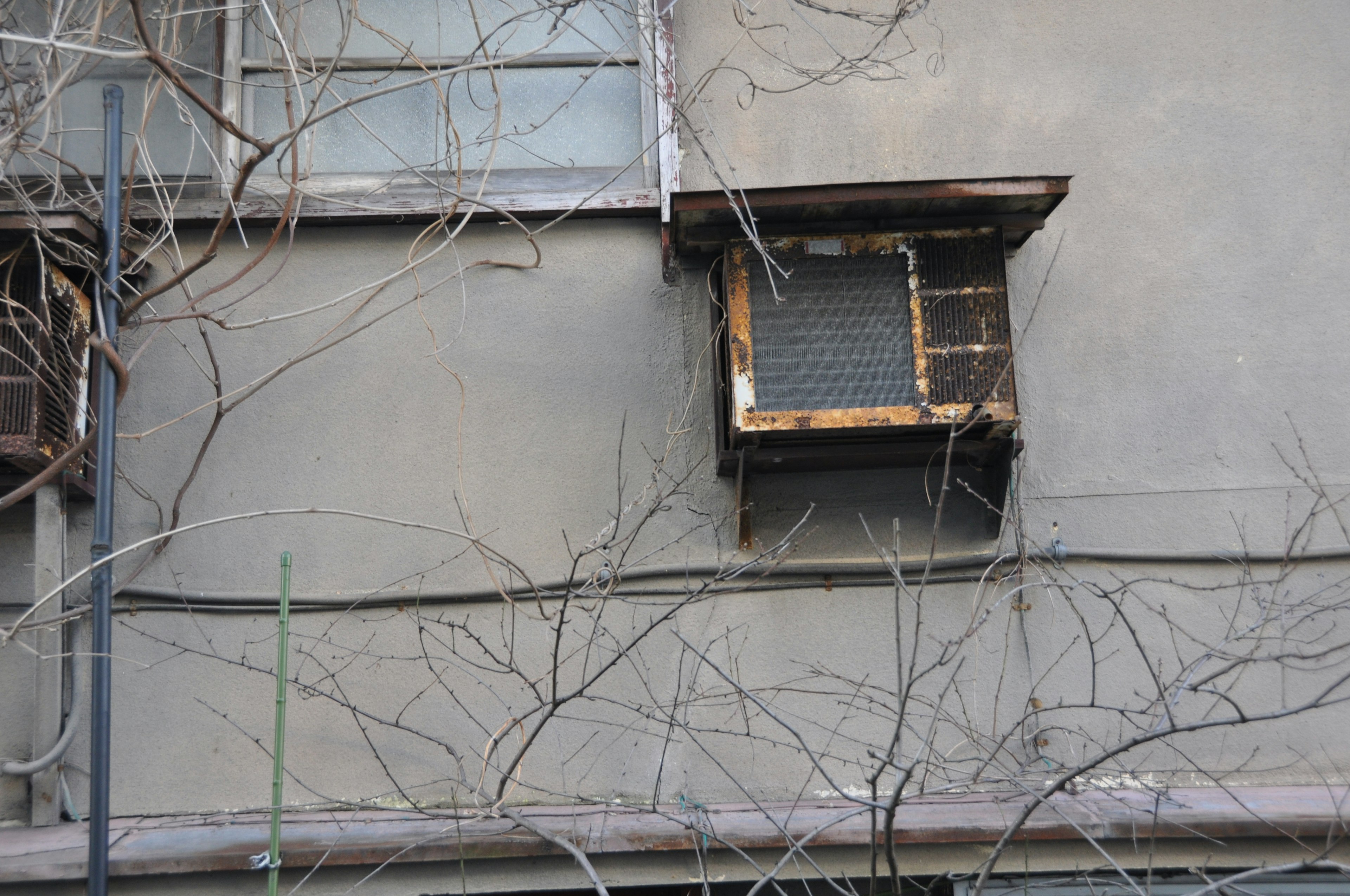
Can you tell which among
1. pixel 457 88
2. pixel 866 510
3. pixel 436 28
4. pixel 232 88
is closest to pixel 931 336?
pixel 866 510

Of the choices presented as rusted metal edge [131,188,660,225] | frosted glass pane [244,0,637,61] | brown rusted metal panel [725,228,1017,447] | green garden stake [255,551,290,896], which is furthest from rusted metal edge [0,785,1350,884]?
frosted glass pane [244,0,637,61]

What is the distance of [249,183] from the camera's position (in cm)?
464

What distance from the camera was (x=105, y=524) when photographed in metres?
3.60

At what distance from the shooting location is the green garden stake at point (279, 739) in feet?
11.4

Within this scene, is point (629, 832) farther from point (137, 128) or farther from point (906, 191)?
point (137, 128)

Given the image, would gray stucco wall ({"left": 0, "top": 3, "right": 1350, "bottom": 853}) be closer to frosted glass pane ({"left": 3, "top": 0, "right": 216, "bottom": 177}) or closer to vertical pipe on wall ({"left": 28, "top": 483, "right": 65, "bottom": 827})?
vertical pipe on wall ({"left": 28, "top": 483, "right": 65, "bottom": 827})

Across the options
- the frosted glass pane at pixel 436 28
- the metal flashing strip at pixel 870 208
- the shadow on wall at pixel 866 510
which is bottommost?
the shadow on wall at pixel 866 510

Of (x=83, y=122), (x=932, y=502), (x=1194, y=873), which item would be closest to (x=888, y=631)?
(x=932, y=502)

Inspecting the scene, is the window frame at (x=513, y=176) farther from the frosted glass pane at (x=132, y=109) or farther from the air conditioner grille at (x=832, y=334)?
the air conditioner grille at (x=832, y=334)

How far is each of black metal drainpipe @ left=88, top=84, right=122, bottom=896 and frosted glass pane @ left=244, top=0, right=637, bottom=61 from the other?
3.91 feet

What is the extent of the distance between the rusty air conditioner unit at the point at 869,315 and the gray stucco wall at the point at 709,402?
0.42 meters

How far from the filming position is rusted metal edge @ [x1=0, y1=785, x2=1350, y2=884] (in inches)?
138

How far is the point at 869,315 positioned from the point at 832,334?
153 millimetres

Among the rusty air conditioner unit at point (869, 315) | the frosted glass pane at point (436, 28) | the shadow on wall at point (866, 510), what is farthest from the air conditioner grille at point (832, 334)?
the frosted glass pane at point (436, 28)
